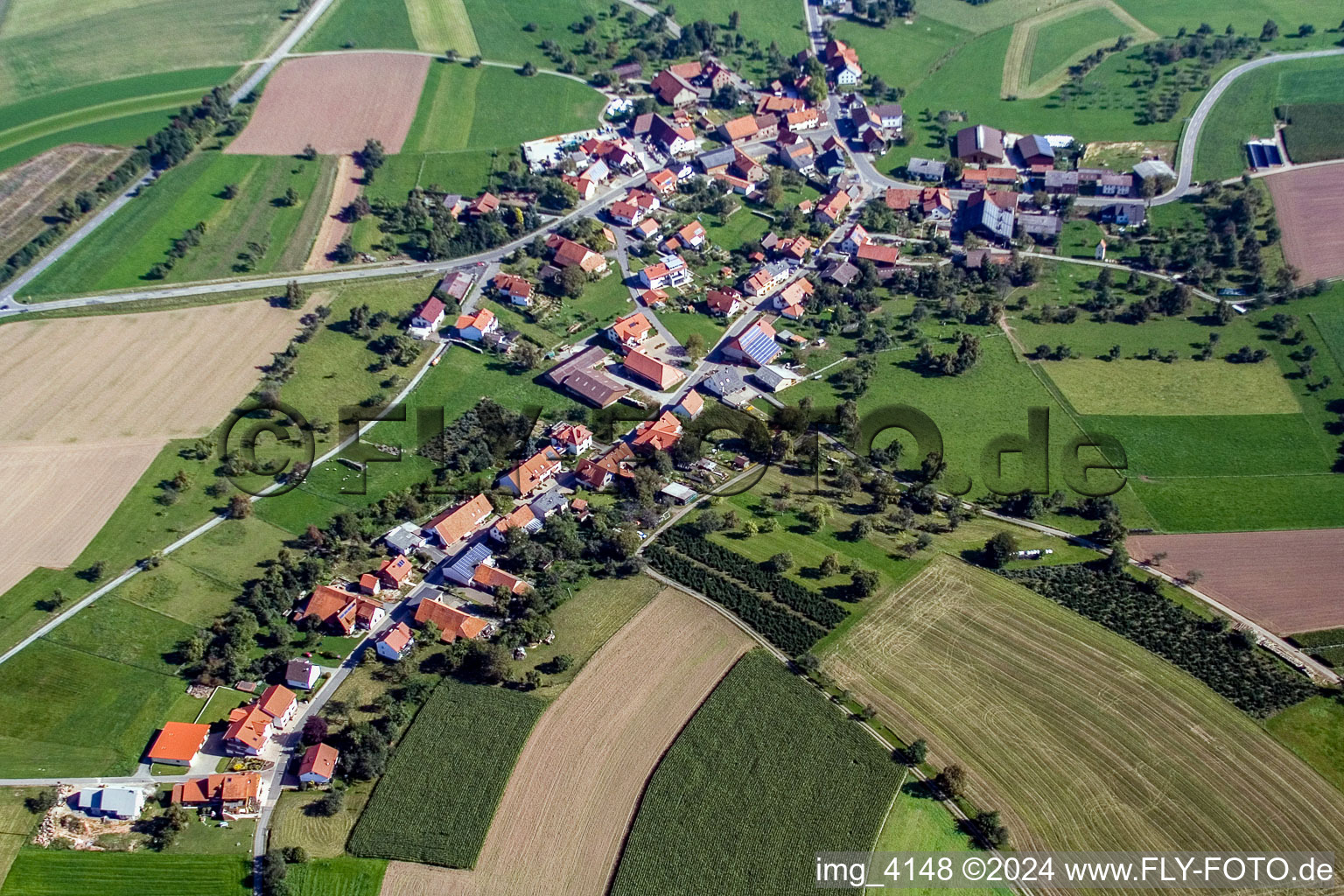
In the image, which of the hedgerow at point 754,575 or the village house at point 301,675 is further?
the hedgerow at point 754,575

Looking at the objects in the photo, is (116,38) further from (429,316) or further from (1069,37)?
(1069,37)

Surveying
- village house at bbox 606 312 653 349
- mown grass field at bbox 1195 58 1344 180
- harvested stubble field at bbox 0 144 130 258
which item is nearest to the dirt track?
harvested stubble field at bbox 0 144 130 258

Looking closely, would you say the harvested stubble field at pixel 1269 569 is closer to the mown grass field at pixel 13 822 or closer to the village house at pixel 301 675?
the village house at pixel 301 675

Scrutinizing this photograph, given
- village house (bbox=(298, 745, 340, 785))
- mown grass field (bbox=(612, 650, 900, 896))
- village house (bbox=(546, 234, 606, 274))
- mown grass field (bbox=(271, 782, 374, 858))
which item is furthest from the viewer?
village house (bbox=(546, 234, 606, 274))

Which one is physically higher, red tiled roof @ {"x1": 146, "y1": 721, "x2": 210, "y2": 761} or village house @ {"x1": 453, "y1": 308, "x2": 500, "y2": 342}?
village house @ {"x1": 453, "y1": 308, "x2": 500, "y2": 342}

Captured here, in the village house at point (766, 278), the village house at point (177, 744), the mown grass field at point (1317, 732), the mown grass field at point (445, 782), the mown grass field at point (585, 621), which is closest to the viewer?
the mown grass field at point (445, 782)

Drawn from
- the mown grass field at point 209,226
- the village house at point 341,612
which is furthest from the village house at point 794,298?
the mown grass field at point 209,226

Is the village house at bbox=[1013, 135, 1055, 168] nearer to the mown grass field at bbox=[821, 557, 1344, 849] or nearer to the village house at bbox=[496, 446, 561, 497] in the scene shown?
the mown grass field at bbox=[821, 557, 1344, 849]
